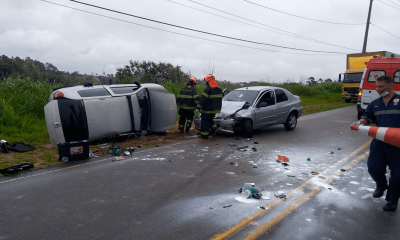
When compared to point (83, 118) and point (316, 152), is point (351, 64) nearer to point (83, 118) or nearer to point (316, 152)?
point (316, 152)

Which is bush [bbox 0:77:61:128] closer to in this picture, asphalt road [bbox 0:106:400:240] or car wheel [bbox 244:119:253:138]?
asphalt road [bbox 0:106:400:240]

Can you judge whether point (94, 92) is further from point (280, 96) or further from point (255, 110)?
point (280, 96)

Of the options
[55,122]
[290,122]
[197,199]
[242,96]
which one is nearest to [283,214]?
[197,199]

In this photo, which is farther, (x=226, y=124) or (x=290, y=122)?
(x=290, y=122)

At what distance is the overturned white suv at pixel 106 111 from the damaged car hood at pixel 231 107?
1648mm

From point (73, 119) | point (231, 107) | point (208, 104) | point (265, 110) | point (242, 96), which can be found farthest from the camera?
point (242, 96)

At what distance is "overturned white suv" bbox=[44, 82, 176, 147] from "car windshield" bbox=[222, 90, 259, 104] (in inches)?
82.4

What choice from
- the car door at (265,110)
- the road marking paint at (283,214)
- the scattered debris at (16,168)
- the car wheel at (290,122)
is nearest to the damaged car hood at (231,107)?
the car door at (265,110)

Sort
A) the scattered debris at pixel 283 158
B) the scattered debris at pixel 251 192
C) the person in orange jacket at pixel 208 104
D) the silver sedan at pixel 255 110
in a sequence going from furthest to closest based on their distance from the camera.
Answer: the silver sedan at pixel 255 110 → the person in orange jacket at pixel 208 104 → the scattered debris at pixel 283 158 → the scattered debris at pixel 251 192

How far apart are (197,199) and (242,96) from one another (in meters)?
6.74

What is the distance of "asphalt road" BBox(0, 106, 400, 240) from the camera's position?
12.9 ft

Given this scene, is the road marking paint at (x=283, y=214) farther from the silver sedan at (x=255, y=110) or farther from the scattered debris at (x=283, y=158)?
the silver sedan at (x=255, y=110)

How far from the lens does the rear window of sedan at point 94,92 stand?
8.77 m

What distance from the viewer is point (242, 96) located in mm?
11211
